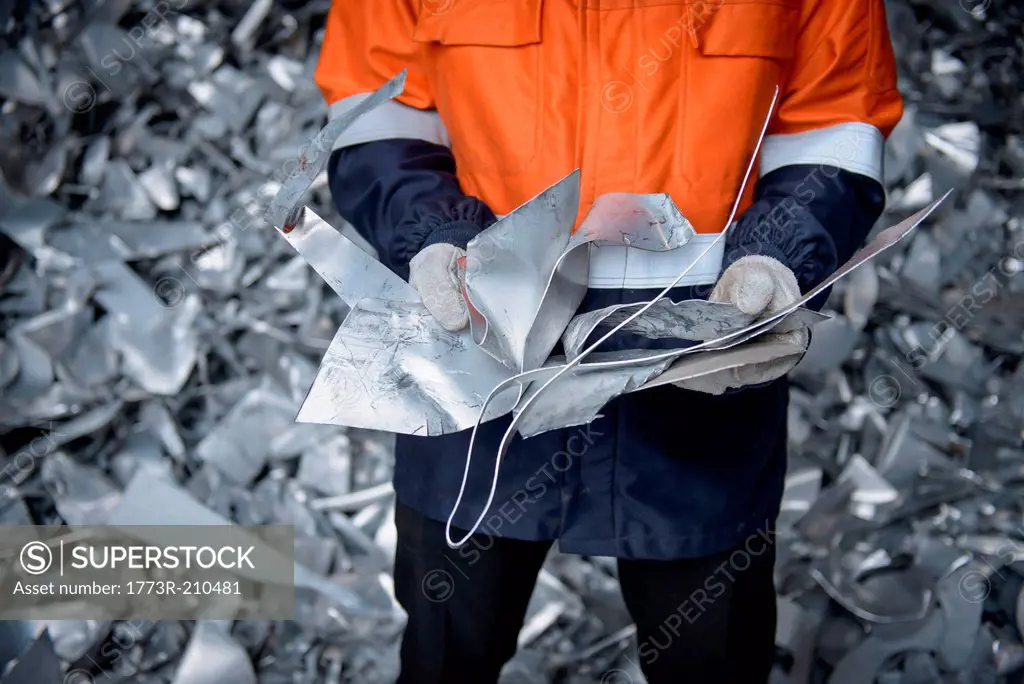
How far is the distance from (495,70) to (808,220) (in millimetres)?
260

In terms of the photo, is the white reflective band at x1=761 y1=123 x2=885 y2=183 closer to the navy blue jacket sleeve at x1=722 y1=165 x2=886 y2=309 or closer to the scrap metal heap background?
the navy blue jacket sleeve at x1=722 y1=165 x2=886 y2=309

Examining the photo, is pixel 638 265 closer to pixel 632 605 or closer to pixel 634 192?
pixel 634 192

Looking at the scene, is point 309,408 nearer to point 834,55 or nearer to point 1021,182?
point 834,55

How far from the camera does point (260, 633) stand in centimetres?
125

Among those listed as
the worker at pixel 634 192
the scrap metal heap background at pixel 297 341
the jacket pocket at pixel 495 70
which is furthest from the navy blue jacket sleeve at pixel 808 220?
the scrap metal heap background at pixel 297 341

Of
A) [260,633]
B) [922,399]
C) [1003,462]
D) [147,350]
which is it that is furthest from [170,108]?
[1003,462]

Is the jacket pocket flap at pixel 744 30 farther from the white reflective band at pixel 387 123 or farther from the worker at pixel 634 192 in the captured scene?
the white reflective band at pixel 387 123

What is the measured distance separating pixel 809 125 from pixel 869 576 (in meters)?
0.77

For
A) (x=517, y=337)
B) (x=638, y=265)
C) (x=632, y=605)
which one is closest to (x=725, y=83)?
(x=638, y=265)

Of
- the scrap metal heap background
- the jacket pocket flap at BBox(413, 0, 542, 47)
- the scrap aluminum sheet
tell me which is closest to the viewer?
the scrap aluminum sheet

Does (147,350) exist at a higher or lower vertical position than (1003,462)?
higher

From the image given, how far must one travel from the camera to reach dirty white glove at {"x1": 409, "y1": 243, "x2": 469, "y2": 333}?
64 centimetres

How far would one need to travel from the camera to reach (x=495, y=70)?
708mm

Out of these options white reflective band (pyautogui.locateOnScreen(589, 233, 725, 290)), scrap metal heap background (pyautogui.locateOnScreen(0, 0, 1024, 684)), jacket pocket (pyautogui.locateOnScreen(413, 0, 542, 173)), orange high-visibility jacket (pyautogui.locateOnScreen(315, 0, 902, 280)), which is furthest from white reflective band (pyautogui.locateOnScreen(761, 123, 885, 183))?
scrap metal heap background (pyautogui.locateOnScreen(0, 0, 1024, 684))
